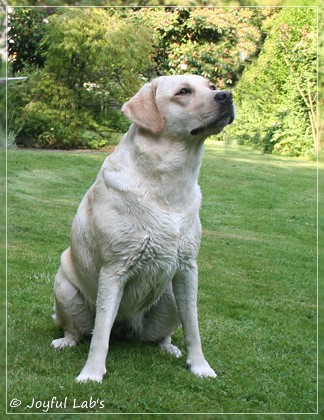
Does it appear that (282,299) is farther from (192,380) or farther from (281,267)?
(192,380)

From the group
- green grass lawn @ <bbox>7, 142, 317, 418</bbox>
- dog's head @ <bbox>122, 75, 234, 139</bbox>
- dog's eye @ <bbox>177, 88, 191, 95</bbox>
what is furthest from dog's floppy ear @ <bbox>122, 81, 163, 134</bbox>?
green grass lawn @ <bbox>7, 142, 317, 418</bbox>

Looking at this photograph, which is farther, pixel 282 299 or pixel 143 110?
pixel 282 299

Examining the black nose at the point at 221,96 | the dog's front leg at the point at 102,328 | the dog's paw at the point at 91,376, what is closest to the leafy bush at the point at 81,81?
the black nose at the point at 221,96

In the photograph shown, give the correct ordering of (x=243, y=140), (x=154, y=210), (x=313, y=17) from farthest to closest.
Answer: (x=243, y=140)
(x=313, y=17)
(x=154, y=210)

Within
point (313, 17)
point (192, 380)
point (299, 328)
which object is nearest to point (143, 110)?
A: point (313, 17)

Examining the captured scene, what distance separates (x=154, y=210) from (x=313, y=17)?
1.50 m

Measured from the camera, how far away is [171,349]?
4145mm

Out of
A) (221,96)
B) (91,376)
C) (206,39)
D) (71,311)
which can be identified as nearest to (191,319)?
(91,376)

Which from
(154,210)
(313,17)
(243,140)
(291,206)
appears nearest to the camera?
(154,210)

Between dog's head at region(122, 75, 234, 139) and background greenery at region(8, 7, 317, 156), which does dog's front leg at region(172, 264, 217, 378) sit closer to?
dog's head at region(122, 75, 234, 139)

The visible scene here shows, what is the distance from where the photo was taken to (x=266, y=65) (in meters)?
4.12

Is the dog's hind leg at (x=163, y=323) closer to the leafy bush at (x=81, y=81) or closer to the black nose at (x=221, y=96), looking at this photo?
the leafy bush at (x=81, y=81)

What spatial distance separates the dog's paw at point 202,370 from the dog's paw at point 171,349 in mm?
289

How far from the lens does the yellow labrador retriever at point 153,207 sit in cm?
351
